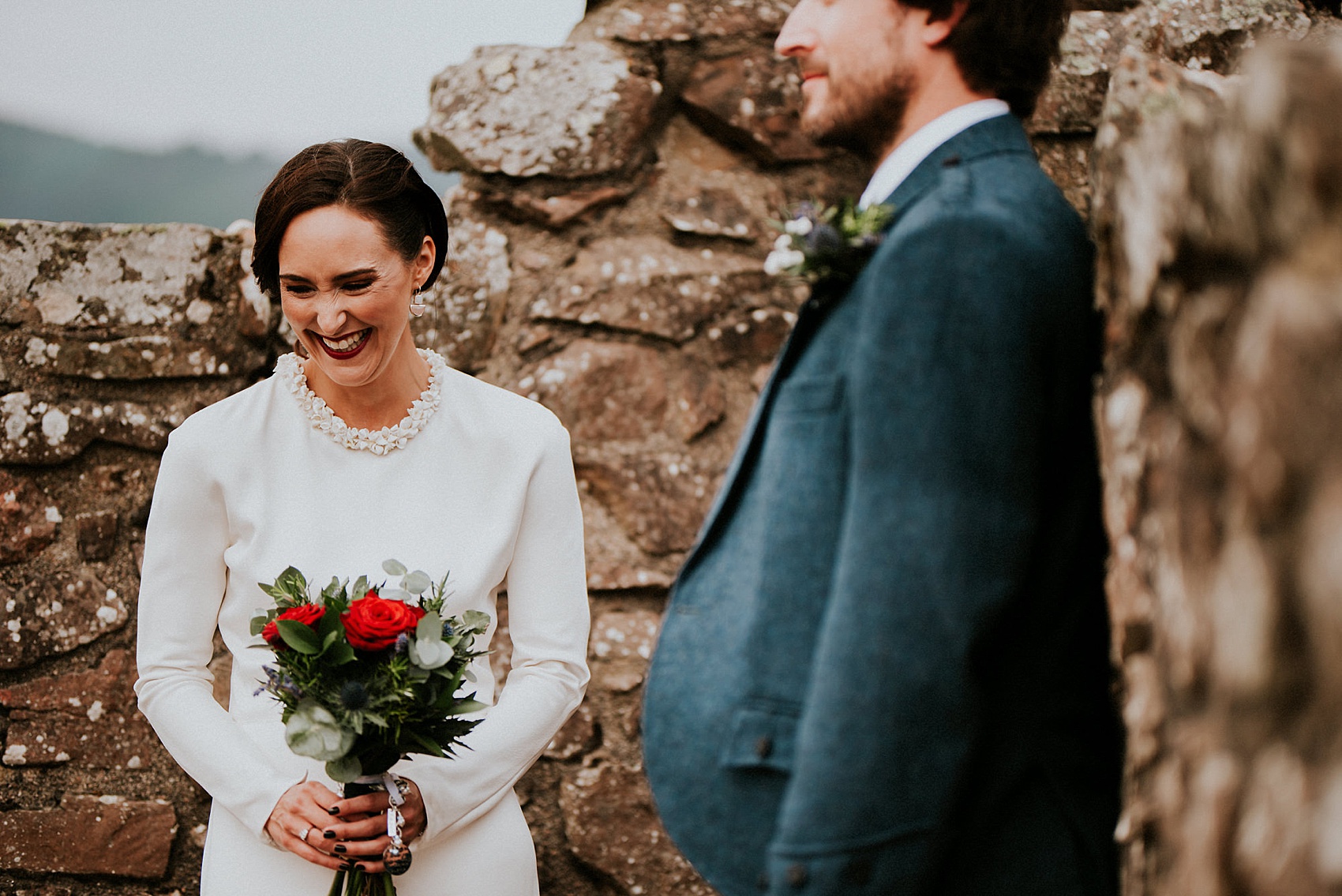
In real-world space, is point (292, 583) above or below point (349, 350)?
below

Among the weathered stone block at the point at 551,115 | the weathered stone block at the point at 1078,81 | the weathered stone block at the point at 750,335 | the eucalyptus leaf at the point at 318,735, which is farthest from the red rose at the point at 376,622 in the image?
the weathered stone block at the point at 1078,81

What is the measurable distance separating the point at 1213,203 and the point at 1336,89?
12 cm

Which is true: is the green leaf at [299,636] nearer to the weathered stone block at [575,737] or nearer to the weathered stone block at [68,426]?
the weathered stone block at [575,737]

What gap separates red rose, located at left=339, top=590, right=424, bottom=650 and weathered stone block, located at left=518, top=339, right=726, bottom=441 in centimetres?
89

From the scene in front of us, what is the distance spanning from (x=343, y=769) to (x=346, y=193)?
3.09ft

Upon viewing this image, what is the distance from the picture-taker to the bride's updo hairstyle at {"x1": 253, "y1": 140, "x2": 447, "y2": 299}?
67.9 inches

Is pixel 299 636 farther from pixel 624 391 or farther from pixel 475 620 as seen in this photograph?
pixel 624 391

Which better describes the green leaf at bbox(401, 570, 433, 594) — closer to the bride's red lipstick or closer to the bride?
the bride

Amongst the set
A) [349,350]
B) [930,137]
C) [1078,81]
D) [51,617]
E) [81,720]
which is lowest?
[81,720]

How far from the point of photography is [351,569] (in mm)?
1693

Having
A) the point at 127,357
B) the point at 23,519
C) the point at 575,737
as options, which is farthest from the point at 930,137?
the point at 23,519

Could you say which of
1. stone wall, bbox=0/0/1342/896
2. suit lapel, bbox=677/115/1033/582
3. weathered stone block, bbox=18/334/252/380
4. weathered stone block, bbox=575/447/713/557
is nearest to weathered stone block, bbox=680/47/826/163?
stone wall, bbox=0/0/1342/896

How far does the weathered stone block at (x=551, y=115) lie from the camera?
7.49 feet

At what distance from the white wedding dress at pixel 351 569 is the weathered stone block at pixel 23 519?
730 mm
